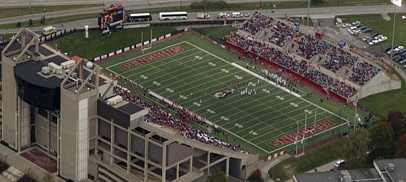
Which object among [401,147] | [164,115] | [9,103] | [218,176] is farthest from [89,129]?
[401,147]

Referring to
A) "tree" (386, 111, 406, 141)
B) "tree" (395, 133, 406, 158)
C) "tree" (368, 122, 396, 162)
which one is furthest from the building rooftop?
"tree" (386, 111, 406, 141)

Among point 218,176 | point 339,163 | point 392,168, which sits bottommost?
point 339,163

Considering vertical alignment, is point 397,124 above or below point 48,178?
above

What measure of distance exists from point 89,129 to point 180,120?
2078 cm

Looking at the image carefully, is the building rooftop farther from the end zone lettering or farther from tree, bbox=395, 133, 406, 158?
the end zone lettering

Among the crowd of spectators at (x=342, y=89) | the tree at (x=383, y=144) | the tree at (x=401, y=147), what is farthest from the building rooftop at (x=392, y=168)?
the crowd of spectators at (x=342, y=89)

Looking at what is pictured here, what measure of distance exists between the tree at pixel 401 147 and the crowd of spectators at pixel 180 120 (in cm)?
2196

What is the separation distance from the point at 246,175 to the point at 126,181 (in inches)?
706

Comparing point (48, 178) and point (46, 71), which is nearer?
point (48, 178)

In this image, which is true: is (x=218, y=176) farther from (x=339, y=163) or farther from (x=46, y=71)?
(x=46, y=71)

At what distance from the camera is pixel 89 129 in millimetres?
163000

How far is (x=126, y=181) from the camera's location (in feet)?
531

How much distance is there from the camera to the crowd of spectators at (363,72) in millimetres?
196000

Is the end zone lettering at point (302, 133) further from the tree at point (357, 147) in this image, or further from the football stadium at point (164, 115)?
the tree at point (357, 147)
